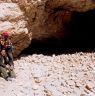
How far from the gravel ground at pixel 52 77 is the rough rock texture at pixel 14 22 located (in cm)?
95

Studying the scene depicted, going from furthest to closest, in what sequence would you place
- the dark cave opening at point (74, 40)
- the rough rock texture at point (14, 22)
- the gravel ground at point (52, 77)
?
the dark cave opening at point (74, 40) → the rough rock texture at point (14, 22) → the gravel ground at point (52, 77)

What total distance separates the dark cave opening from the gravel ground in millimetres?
1711

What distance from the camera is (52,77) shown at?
10.4 meters

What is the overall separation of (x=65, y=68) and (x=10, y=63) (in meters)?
1.91

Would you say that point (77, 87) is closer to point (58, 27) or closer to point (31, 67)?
point (31, 67)

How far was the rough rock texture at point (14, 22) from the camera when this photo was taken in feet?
34.9

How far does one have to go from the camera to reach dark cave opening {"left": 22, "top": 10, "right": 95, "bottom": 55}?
13781 millimetres

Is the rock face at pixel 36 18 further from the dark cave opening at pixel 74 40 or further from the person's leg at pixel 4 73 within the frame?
the person's leg at pixel 4 73

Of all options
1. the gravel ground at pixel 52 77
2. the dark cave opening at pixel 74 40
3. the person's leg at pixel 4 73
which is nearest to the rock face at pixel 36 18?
the dark cave opening at pixel 74 40

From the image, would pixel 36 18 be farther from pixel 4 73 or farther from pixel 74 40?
pixel 74 40

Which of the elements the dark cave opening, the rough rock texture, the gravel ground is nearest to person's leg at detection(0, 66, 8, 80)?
the gravel ground

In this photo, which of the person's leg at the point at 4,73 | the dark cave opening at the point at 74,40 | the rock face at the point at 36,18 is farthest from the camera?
the dark cave opening at the point at 74,40

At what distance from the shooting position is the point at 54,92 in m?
9.62

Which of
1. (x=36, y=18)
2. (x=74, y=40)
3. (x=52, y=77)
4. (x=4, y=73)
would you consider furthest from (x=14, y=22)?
(x=74, y=40)
